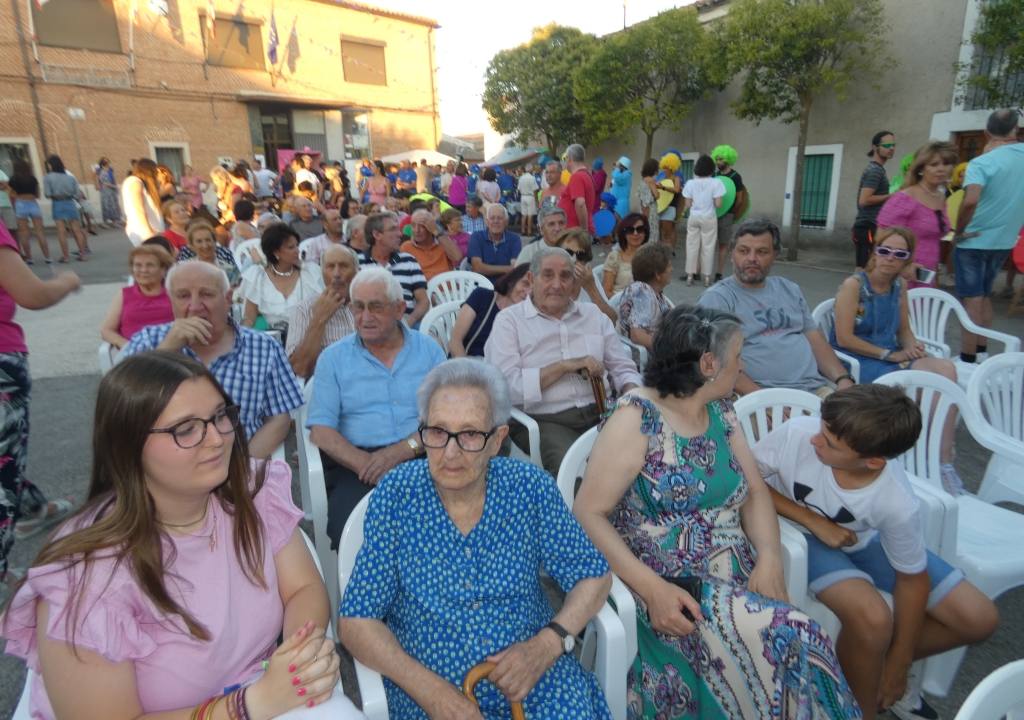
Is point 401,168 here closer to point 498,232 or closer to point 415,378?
point 498,232

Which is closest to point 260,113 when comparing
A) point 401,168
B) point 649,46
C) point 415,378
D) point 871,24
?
point 401,168

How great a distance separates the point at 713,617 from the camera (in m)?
1.69

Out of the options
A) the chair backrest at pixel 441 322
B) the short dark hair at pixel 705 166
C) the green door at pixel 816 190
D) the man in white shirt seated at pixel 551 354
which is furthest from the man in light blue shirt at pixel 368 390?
the green door at pixel 816 190

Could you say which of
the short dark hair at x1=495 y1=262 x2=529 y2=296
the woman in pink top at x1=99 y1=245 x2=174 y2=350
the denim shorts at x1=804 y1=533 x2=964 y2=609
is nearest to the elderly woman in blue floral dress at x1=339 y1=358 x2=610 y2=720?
the denim shorts at x1=804 y1=533 x2=964 y2=609

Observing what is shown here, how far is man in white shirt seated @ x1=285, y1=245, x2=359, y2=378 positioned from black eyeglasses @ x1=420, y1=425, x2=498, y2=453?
6.07 ft

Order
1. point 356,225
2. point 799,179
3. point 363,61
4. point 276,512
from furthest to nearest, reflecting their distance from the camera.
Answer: point 363,61, point 799,179, point 356,225, point 276,512

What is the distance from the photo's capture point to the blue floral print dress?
150cm

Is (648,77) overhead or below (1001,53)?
overhead

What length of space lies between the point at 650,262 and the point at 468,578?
2564 millimetres

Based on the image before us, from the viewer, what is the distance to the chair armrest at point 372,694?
A: 4.53 ft

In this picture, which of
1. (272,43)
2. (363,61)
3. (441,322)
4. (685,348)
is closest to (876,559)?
(685,348)

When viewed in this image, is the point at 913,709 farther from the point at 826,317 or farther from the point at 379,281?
the point at 379,281

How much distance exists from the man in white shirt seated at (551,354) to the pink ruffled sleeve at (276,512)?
58.6 inches

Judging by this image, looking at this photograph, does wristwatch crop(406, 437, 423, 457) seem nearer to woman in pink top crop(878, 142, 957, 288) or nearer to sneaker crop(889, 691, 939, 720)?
sneaker crop(889, 691, 939, 720)
